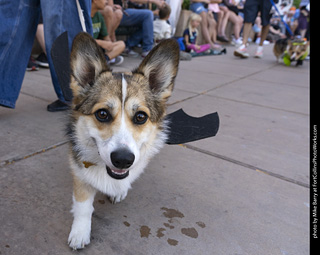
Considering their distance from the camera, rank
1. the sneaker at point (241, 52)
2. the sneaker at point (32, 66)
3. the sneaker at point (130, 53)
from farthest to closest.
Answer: the sneaker at point (241, 52), the sneaker at point (130, 53), the sneaker at point (32, 66)

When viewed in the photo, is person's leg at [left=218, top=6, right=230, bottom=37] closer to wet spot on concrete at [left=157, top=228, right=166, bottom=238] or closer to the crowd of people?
the crowd of people

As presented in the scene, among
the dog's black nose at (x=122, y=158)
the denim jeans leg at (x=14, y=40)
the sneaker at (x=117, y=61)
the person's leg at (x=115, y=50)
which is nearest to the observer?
the dog's black nose at (x=122, y=158)

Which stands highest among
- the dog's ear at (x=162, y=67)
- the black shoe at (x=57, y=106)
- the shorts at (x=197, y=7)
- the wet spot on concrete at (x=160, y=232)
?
the dog's ear at (x=162, y=67)

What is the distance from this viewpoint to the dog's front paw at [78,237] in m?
1.88

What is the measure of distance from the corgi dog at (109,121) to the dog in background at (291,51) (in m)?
8.84

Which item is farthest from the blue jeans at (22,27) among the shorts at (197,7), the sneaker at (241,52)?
the shorts at (197,7)

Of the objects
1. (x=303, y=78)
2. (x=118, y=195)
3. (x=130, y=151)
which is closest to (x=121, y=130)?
(x=130, y=151)

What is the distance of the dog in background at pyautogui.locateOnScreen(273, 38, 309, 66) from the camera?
952cm

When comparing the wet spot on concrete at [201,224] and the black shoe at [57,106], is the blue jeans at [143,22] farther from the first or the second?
the wet spot on concrete at [201,224]

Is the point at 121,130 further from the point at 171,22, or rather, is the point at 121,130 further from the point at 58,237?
the point at 171,22

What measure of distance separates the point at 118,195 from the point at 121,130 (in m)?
0.73

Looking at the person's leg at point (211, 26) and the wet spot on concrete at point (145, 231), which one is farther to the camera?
the person's leg at point (211, 26)

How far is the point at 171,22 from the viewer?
37.6 feet

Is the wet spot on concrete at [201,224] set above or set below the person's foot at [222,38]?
above
